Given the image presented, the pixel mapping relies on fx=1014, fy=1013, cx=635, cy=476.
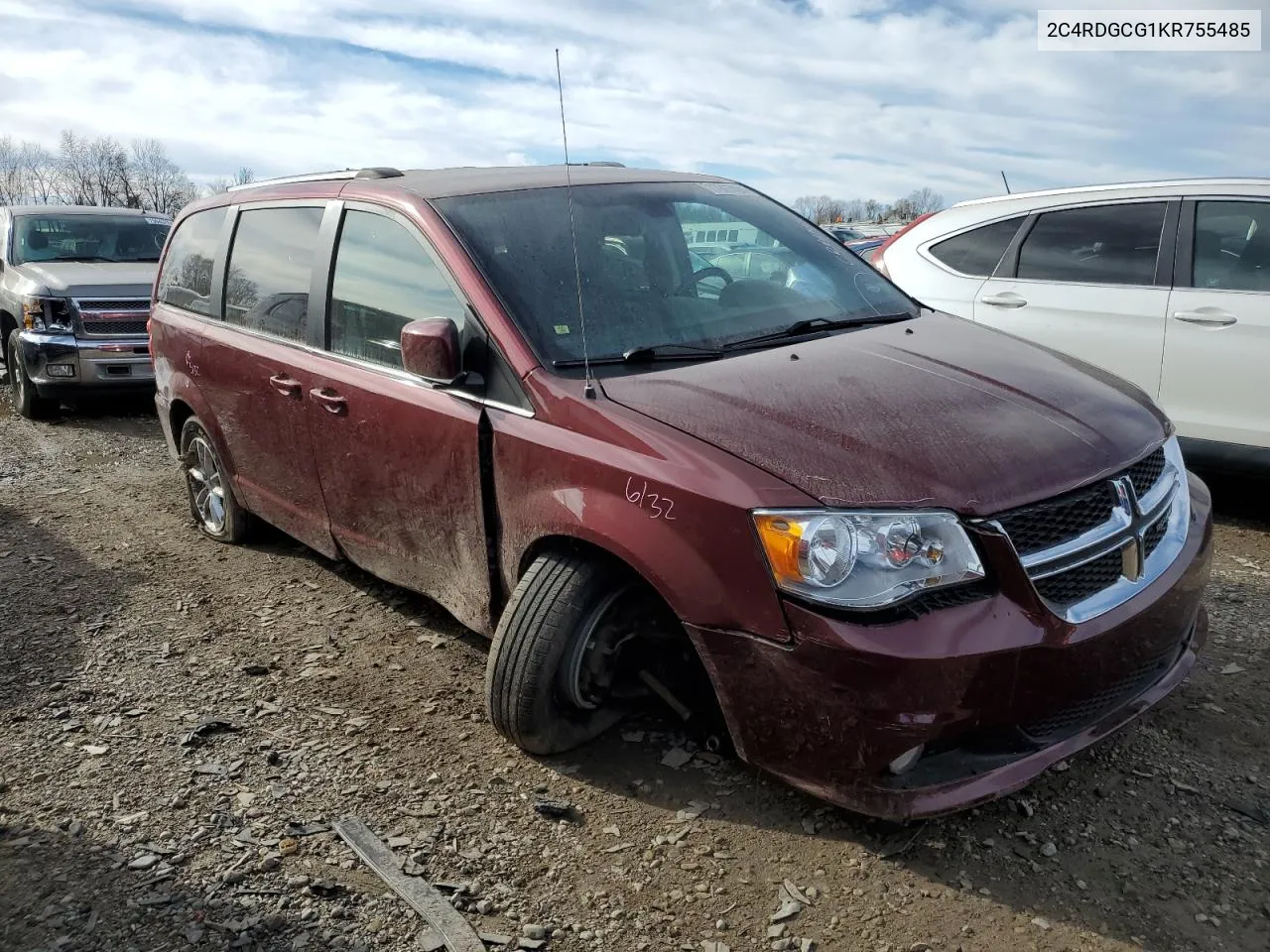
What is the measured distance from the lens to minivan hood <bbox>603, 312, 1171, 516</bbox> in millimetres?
2463

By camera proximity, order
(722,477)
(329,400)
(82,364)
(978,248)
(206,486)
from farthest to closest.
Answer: (82,364), (978,248), (206,486), (329,400), (722,477)

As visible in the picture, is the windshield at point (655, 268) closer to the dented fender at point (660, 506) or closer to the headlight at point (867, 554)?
the dented fender at point (660, 506)

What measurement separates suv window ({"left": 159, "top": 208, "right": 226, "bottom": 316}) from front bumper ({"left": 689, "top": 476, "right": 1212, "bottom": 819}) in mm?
3501

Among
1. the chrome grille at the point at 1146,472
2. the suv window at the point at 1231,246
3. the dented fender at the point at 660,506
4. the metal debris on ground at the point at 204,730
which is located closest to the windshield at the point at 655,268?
the dented fender at the point at 660,506

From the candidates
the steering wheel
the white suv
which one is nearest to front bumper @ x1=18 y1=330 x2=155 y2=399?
the steering wheel

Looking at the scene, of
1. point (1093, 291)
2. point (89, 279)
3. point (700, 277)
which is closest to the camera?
point (700, 277)

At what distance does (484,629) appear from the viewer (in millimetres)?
3365

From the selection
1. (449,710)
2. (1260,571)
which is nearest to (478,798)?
(449,710)

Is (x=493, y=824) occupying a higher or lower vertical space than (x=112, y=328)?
lower

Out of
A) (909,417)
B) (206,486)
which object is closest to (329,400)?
(206,486)

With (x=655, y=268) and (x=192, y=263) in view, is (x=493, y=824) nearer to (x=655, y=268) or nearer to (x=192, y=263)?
(x=655, y=268)

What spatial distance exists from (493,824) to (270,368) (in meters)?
2.20

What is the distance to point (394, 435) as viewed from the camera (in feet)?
11.3

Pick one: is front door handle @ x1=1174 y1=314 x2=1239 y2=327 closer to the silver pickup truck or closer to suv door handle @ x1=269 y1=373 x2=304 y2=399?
suv door handle @ x1=269 y1=373 x2=304 y2=399
